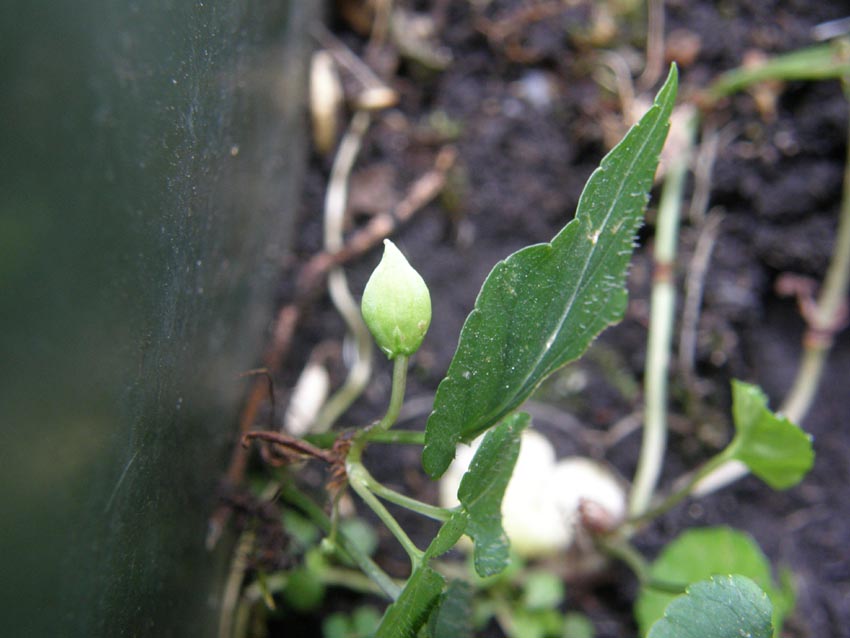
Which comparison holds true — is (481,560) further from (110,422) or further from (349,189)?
(349,189)

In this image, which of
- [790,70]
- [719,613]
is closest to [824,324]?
[790,70]

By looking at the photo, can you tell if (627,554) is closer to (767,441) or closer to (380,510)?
(767,441)

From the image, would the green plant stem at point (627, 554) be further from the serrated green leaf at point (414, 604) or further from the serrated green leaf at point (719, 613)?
the serrated green leaf at point (414, 604)

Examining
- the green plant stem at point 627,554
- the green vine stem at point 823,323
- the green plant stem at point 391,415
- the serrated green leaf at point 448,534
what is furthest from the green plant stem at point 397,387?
the green vine stem at point 823,323

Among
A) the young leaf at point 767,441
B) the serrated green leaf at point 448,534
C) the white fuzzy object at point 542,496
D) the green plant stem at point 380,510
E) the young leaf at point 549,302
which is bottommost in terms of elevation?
the white fuzzy object at point 542,496

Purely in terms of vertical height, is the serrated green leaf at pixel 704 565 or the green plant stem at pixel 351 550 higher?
the green plant stem at pixel 351 550

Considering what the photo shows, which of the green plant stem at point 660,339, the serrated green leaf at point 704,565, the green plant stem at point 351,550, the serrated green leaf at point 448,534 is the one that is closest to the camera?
the serrated green leaf at point 448,534
